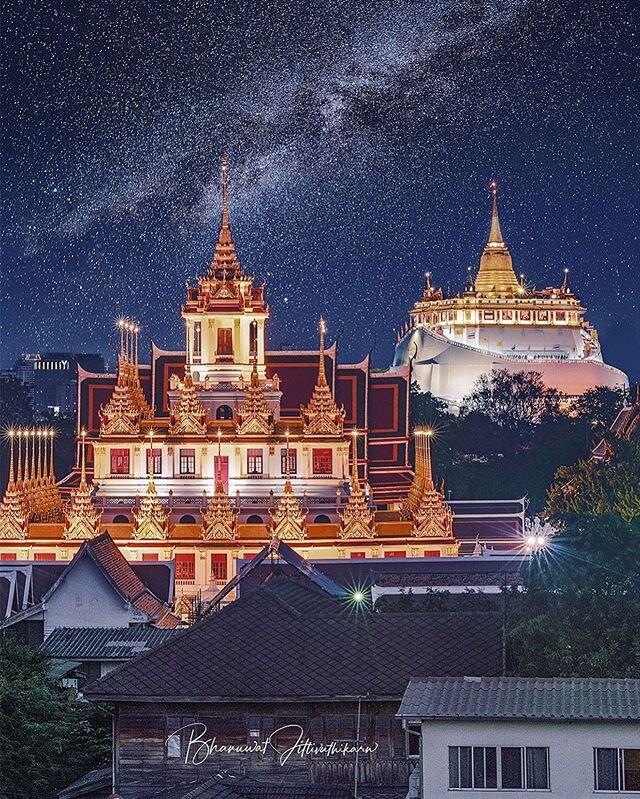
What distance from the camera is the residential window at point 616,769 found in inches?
566

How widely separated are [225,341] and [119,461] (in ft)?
12.6

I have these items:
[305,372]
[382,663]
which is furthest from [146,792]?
[305,372]

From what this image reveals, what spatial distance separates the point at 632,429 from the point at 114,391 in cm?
1352

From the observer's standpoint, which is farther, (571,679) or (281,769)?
(281,769)

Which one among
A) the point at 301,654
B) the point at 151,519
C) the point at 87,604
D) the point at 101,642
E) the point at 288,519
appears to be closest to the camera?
the point at 301,654

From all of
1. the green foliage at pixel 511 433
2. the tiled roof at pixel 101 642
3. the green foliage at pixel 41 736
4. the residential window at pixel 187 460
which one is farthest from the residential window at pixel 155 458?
the green foliage at pixel 41 736

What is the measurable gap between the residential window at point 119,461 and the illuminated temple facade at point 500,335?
107 ft

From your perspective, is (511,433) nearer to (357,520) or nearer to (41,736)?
(357,520)

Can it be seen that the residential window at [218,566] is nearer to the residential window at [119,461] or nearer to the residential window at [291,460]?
the residential window at [291,460]

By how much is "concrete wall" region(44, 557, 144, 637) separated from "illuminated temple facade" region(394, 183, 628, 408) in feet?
149

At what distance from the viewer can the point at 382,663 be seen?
16688 mm

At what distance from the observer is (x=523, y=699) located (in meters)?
14.5

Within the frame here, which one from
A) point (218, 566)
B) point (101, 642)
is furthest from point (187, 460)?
point (101, 642)

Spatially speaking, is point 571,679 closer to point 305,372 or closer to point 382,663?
point 382,663
